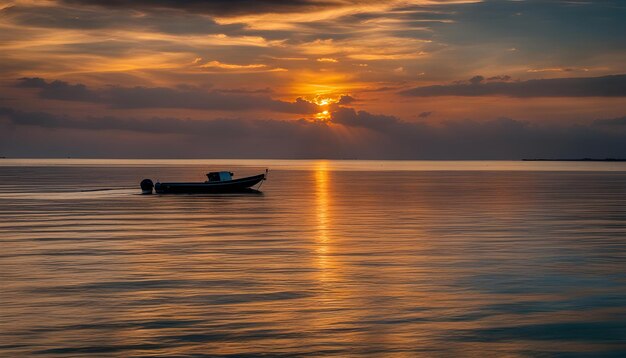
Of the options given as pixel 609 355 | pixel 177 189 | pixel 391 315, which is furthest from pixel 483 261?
pixel 177 189

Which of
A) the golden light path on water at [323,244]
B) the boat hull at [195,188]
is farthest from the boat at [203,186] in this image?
the golden light path on water at [323,244]

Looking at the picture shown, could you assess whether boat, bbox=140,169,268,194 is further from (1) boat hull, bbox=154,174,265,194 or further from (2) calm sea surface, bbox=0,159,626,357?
(2) calm sea surface, bbox=0,159,626,357

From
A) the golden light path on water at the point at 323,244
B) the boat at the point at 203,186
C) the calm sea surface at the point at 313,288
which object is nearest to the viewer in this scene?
the calm sea surface at the point at 313,288

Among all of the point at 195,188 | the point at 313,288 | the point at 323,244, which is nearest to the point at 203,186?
the point at 195,188

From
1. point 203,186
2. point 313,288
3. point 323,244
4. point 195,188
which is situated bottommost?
point 323,244

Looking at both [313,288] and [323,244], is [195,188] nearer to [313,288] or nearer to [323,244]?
[323,244]

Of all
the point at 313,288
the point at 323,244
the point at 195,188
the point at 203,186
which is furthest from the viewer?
the point at 195,188

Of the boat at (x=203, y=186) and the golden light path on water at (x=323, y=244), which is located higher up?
the boat at (x=203, y=186)

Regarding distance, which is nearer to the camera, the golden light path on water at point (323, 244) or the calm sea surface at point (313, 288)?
the calm sea surface at point (313, 288)

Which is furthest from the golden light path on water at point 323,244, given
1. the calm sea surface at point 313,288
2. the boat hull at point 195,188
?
the boat hull at point 195,188

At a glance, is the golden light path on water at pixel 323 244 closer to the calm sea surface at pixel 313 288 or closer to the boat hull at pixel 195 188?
the calm sea surface at pixel 313 288

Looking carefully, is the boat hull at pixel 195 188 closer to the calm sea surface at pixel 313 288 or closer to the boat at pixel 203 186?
the boat at pixel 203 186

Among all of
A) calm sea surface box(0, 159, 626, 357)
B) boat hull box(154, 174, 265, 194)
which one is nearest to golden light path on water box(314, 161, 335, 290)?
calm sea surface box(0, 159, 626, 357)

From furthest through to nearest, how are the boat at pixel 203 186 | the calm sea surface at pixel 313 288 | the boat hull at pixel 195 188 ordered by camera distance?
the boat at pixel 203 186, the boat hull at pixel 195 188, the calm sea surface at pixel 313 288
